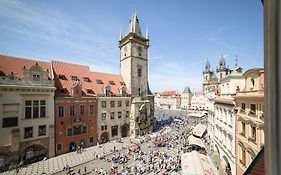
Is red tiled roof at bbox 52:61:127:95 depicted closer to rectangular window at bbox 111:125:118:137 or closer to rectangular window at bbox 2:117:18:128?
rectangular window at bbox 111:125:118:137

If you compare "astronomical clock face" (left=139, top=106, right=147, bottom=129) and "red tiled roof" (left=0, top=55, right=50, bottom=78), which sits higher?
"red tiled roof" (left=0, top=55, right=50, bottom=78)

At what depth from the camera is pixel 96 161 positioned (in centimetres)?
1438

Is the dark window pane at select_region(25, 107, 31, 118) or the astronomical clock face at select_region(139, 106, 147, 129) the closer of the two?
the dark window pane at select_region(25, 107, 31, 118)

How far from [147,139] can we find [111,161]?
7.40 metres

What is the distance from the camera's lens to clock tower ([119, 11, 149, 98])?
910 inches

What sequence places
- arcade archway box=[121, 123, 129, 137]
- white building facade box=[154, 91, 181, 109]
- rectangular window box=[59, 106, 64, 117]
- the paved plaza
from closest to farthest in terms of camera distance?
1. the paved plaza
2. rectangular window box=[59, 106, 64, 117]
3. arcade archway box=[121, 123, 129, 137]
4. white building facade box=[154, 91, 181, 109]

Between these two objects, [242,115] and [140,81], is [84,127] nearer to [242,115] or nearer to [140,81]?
[140,81]

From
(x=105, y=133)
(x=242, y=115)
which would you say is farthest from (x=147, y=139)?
(x=242, y=115)

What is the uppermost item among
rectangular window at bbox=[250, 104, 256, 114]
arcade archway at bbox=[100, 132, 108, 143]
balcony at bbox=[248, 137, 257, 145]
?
rectangular window at bbox=[250, 104, 256, 114]

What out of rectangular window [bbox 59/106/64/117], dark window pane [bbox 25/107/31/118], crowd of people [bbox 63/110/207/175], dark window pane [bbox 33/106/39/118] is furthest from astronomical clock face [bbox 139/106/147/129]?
dark window pane [bbox 25/107/31/118]

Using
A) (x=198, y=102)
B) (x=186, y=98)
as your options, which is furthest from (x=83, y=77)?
(x=186, y=98)

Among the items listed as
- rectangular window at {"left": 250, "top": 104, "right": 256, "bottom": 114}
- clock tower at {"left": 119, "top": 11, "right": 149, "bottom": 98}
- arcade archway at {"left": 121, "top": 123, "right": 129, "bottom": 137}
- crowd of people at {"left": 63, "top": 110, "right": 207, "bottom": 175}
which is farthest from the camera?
clock tower at {"left": 119, "top": 11, "right": 149, "bottom": 98}

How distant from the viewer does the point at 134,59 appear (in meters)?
23.4

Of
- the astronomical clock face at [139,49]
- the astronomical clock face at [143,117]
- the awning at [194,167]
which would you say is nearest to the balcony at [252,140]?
the awning at [194,167]
